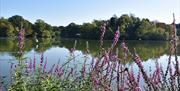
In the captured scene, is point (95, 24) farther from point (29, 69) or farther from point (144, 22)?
point (29, 69)

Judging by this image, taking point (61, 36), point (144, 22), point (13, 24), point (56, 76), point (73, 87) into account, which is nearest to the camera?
point (73, 87)

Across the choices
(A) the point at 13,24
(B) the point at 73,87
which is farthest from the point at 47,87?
(A) the point at 13,24

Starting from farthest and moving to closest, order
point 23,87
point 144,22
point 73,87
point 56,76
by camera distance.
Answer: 1. point 144,22
2. point 56,76
3. point 73,87
4. point 23,87

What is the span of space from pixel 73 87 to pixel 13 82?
0.85 m

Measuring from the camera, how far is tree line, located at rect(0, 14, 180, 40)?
103 metres

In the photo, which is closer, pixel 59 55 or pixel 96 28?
pixel 59 55

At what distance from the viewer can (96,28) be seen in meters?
112

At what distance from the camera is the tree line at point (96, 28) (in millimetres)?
103000

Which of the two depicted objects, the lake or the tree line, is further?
Result: the tree line

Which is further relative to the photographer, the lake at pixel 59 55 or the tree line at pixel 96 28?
the tree line at pixel 96 28

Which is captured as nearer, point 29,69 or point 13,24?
point 29,69

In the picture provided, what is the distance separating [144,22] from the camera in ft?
348

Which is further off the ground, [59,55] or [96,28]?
[96,28]

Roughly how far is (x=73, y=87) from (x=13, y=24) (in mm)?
110593
